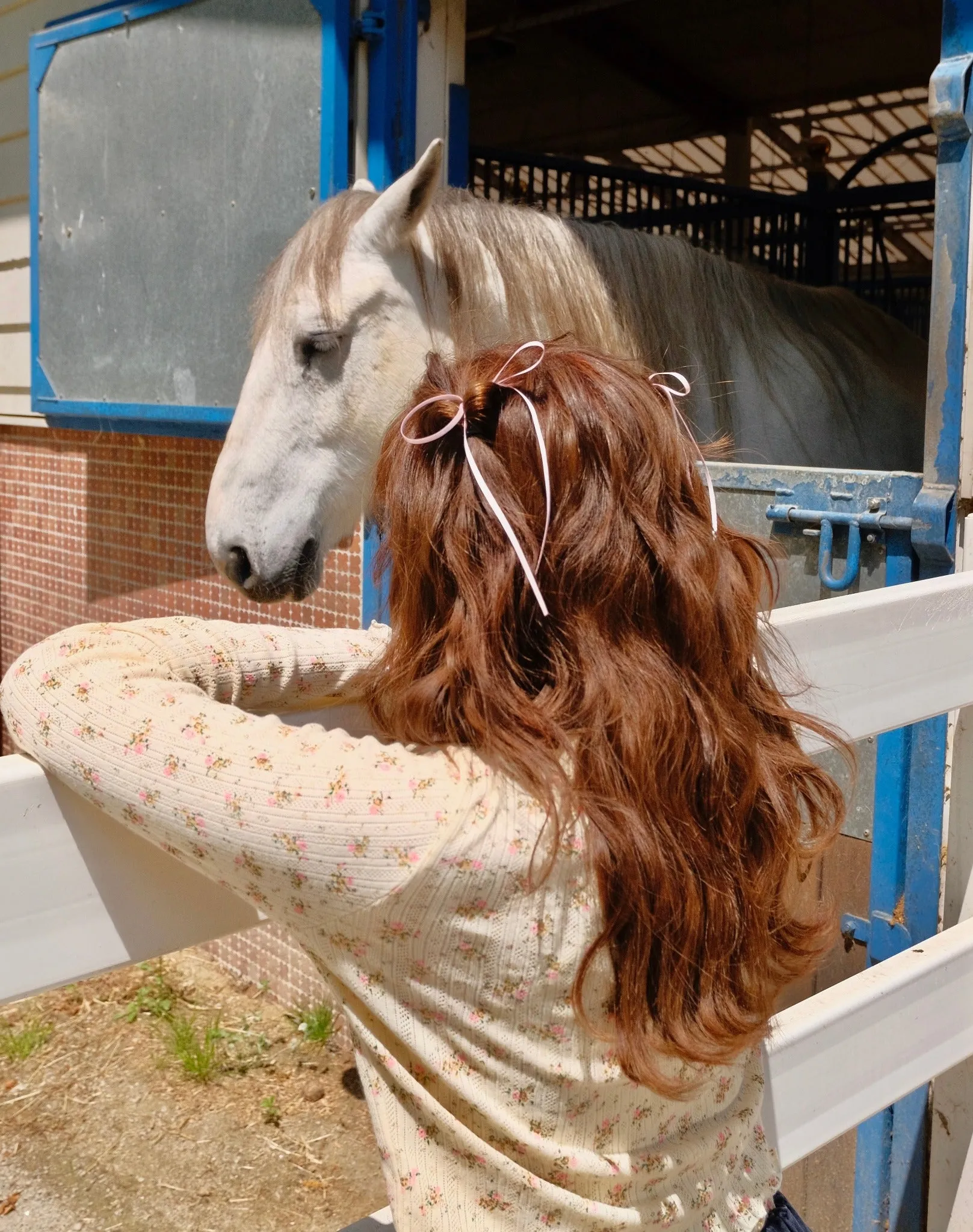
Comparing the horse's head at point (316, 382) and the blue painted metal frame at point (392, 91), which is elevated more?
the blue painted metal frame at point (392, 91)

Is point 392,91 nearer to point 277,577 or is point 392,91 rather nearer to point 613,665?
point 277,577

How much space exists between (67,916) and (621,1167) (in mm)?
486

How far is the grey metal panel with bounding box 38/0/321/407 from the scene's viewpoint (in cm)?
287

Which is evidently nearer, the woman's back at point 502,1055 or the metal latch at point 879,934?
the woman's back at point 502,1055

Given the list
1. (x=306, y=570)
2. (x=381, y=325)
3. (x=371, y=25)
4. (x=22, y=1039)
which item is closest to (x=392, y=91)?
(x=371, y=25)

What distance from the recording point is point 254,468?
8.20 feet

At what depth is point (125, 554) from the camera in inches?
165

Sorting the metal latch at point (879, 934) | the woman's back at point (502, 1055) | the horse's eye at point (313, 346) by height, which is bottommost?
the metal latch at point (879, 934)

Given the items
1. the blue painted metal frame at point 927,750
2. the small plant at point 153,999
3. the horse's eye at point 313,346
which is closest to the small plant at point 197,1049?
the small plant at point 153,999

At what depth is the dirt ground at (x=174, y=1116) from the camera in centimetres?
279


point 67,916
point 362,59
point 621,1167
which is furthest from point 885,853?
point 362,59

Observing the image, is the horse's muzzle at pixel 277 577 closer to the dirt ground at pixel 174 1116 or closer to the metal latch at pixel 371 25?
the metal latch at pixel 371 25

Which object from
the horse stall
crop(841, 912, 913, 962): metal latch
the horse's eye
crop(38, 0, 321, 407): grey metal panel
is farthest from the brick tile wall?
crop(841, 912, 913, 962): metal latch

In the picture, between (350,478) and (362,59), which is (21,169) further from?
(350,478)
